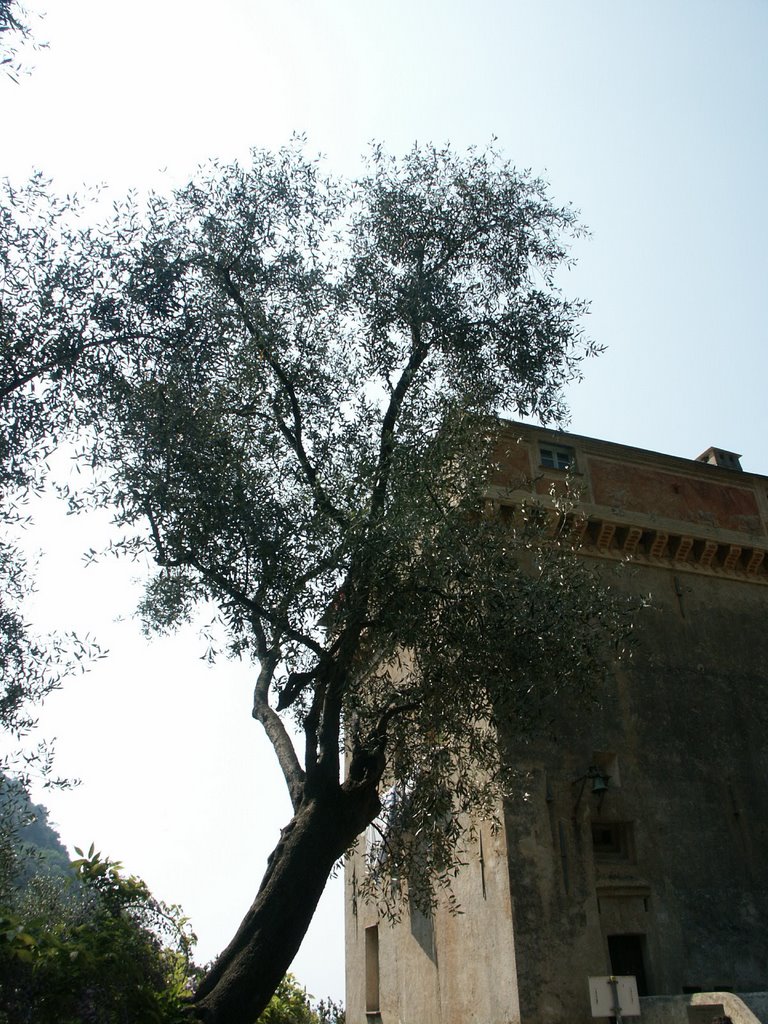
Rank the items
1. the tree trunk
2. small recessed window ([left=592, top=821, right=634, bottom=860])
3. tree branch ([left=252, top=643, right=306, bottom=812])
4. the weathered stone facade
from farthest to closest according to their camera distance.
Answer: small recessed window ([left=592, top=821, right=634, bottom=860]) → the weathered stone facade → tree branch ([left=252, top=643, right=306, bottom=812]) → the tree trunk

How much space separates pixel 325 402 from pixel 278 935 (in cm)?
590

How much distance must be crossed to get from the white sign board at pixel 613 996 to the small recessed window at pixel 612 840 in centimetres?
538

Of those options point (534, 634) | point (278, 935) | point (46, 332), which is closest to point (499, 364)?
point (534, 634)

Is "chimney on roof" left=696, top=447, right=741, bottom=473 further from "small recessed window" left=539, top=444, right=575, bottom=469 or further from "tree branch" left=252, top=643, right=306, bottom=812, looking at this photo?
"tree branch" left=252, top=643, right=306, bottom=812

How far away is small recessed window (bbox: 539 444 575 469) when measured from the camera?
17.0 meters

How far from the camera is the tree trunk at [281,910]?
280 inches

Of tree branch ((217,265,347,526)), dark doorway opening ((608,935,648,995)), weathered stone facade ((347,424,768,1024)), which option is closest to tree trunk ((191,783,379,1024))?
tree branch ((217,265,347,526))

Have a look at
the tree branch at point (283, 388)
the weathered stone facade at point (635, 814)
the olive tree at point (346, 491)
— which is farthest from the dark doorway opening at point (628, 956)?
the tree branch at point (283, 388)

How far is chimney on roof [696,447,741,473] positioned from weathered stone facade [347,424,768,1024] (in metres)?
2.14

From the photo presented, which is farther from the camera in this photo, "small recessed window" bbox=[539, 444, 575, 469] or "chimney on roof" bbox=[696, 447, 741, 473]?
"chimney on roof" bbox=[696, 447, 741, 473]

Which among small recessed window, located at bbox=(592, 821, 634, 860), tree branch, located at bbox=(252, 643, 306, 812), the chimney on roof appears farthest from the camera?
the chimney on roof

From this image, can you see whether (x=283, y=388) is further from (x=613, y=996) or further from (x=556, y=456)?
(x=556, y=456)

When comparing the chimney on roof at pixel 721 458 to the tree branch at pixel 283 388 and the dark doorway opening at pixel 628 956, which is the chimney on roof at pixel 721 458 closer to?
the dark doorway opening at pixel 628 956

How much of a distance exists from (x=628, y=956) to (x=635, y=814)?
2.16 metres
